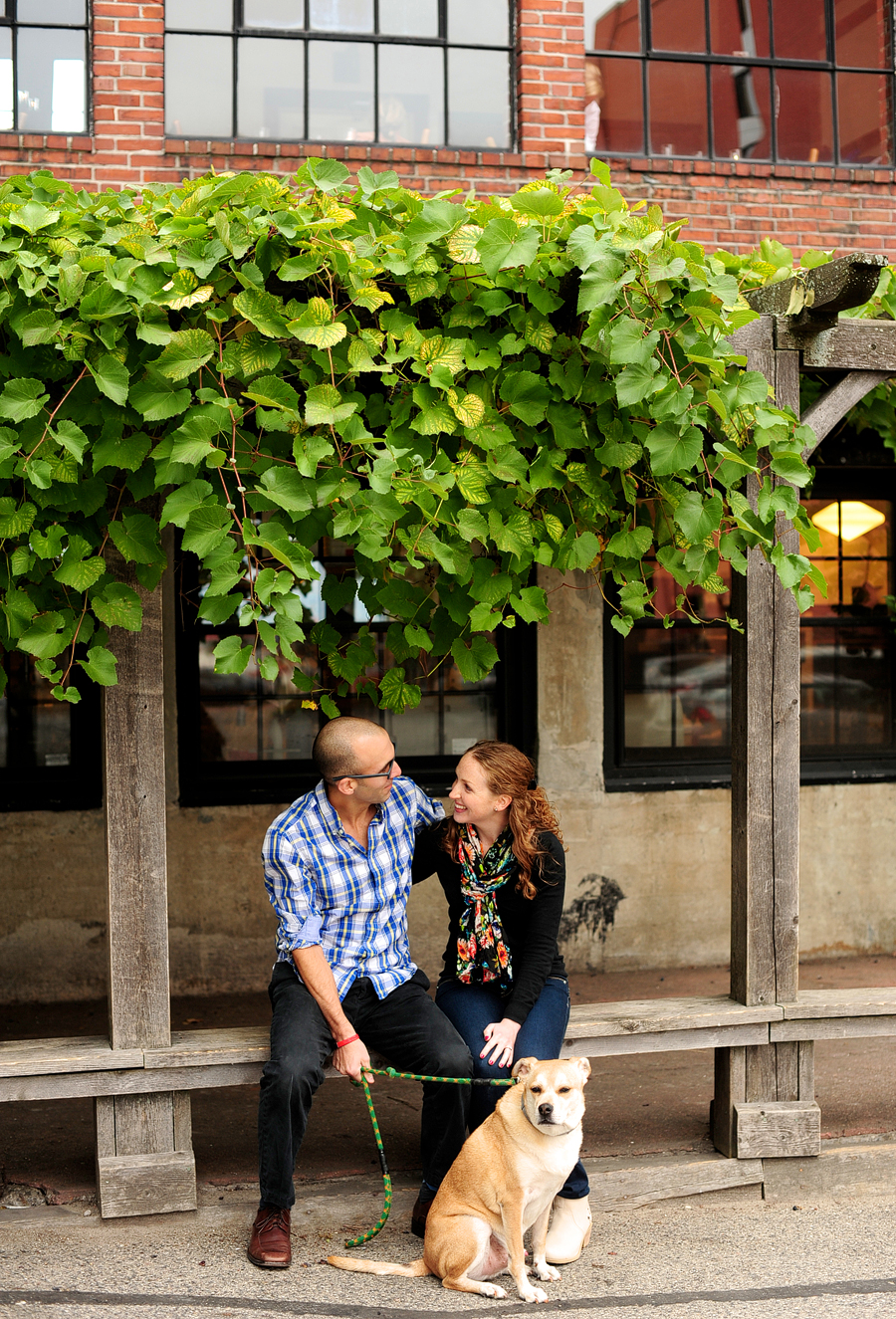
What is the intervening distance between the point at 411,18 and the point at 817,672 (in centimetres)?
415

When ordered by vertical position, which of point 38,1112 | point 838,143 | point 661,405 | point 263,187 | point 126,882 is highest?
point 838,143

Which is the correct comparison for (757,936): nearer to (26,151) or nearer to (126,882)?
(126,882)

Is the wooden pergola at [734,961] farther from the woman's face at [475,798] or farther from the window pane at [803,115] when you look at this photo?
the window pane at [803,115]

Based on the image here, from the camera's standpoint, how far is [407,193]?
3291 millimetres

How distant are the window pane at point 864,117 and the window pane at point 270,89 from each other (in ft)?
9.81

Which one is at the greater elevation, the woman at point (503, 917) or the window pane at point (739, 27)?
the window pane at point (739, 27)

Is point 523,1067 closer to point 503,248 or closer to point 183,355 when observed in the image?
point 183,355

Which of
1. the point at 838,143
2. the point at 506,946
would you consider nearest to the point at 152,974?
the point at 506,946

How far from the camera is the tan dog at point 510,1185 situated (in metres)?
3.13

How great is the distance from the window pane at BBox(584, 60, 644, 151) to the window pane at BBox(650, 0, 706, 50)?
208 mm

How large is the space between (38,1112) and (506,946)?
2207 mm

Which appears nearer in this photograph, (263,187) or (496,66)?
(263,187)

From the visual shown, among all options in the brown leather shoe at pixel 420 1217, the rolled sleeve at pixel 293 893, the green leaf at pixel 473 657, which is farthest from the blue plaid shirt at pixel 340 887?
the brown leather shoe at pixel 420 1217

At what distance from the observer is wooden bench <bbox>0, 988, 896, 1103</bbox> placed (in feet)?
11.8
